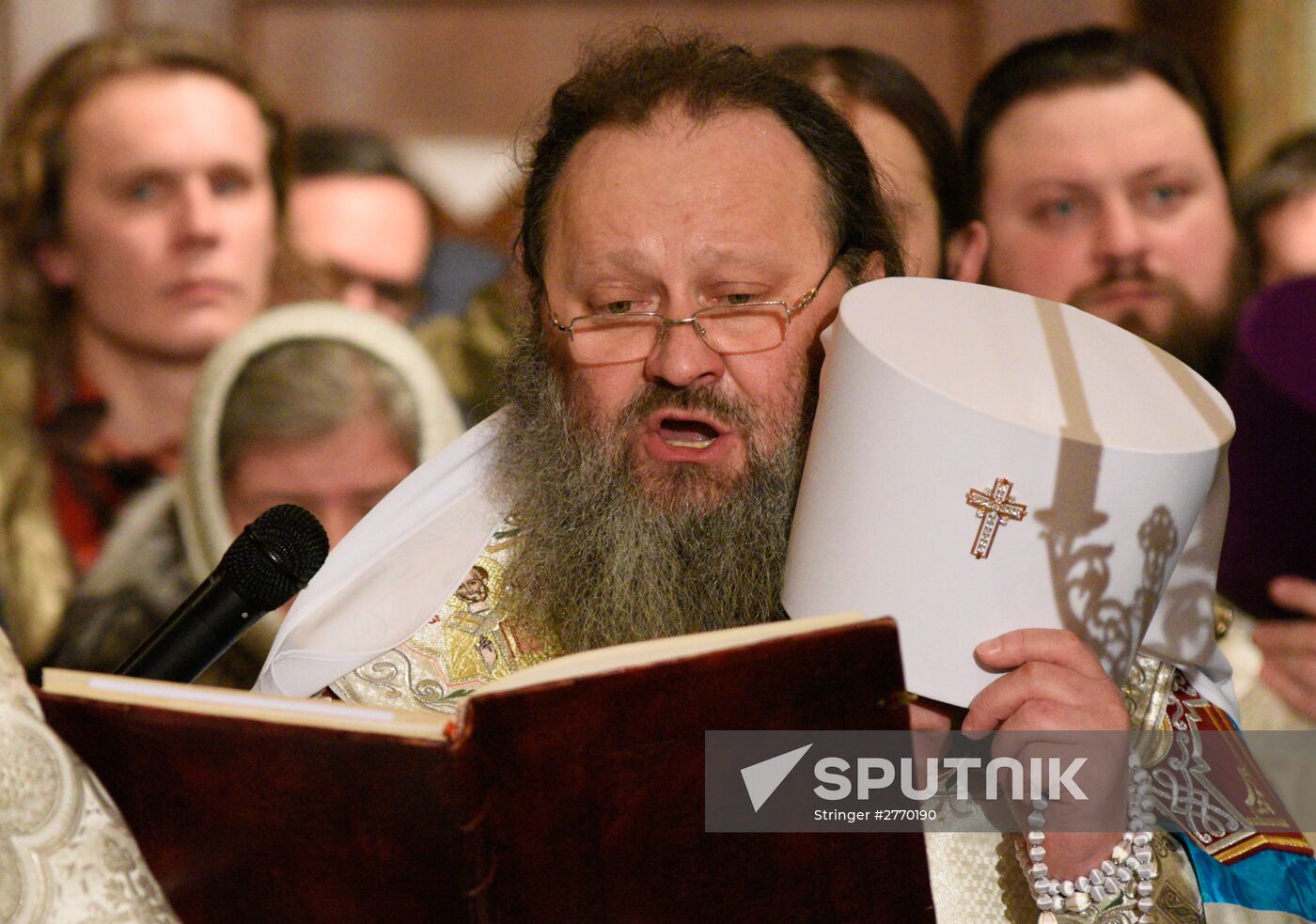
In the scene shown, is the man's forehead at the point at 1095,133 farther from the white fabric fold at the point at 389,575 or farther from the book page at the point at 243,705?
the book page at the point at 243,705

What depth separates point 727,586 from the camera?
2.27m

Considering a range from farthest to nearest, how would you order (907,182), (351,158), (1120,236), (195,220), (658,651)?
1. (351,158)
2. (195,220)
3. (1120,236)
4. (907,182)
5. (658,651)

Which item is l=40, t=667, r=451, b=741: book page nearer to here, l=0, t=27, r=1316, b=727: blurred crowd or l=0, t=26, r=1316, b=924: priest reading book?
l=0, t=26, r=1316, b=924: priest reading book

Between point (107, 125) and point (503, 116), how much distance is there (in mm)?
1983

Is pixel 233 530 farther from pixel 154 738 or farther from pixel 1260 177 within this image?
pixel 1260 177

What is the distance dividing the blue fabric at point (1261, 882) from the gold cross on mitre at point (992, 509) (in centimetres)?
54

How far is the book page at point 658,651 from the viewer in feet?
4.84

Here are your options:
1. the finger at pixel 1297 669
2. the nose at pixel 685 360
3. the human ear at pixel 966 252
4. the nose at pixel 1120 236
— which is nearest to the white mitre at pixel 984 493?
the nose at pixel 685 360

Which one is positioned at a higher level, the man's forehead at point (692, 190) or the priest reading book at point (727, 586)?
the man's forehead at point (692, 190)

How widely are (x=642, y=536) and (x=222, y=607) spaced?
76 cm

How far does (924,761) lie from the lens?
186 cm

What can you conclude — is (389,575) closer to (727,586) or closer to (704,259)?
(727,586)

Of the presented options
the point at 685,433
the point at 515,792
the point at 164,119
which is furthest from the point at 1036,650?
the point at 164,119

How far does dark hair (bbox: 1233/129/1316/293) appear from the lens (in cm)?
386
